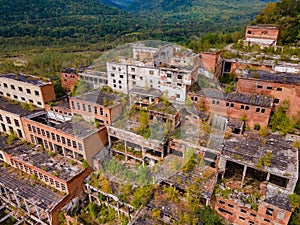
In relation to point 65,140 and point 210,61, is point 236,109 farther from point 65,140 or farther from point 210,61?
point 65,140

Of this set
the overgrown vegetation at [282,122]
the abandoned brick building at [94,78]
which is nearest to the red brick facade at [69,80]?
the abandoned brick building at [94,78]

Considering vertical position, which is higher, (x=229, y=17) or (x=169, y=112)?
(x=229, y=17)

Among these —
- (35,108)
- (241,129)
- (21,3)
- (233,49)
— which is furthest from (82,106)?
(21,3)

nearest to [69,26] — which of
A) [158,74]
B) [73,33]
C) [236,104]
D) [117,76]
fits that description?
[73,33]

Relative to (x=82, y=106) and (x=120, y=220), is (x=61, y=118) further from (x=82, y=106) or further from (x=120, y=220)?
(x=120, y=220)

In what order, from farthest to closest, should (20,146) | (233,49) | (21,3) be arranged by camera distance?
(21,3) → (233,49) → (20,146)

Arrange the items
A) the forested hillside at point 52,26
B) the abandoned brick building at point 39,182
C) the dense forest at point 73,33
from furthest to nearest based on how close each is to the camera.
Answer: the forested hillside at point 52,26 < the dense forest at point 73,33 < the abandoned brick building at point 39,182

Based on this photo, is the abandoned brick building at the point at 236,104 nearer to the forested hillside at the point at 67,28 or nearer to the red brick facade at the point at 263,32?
the red brick facade at the point at 263,32
